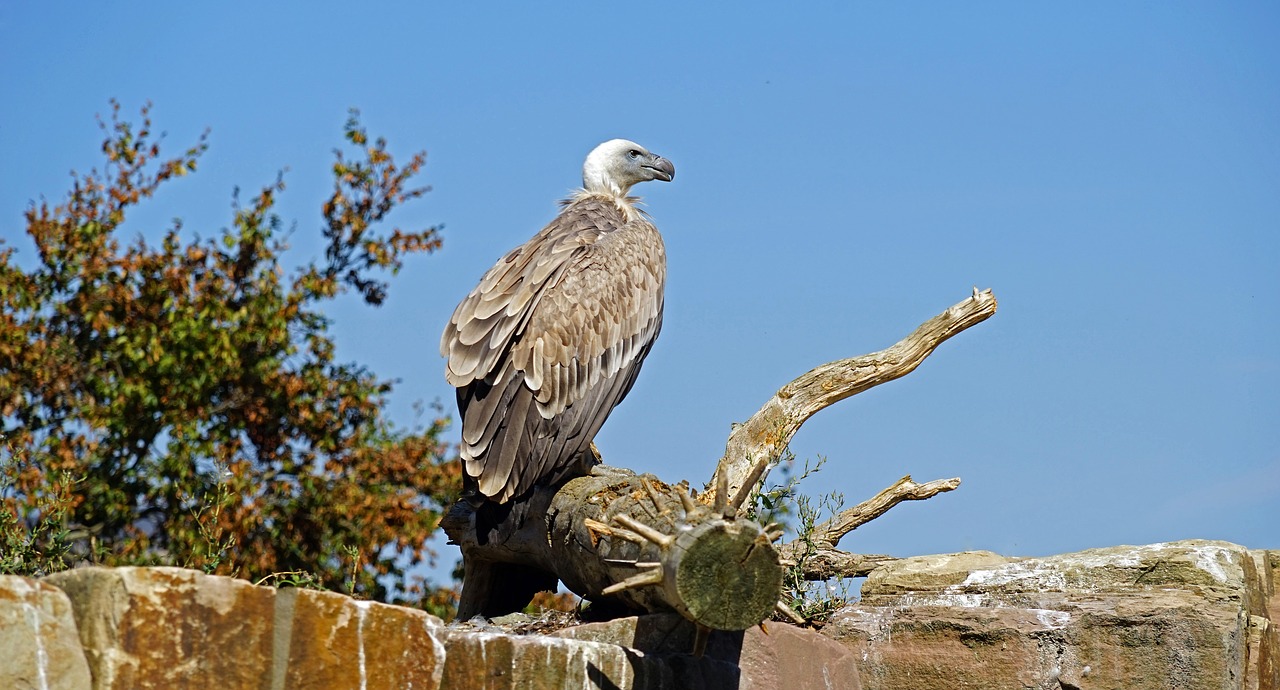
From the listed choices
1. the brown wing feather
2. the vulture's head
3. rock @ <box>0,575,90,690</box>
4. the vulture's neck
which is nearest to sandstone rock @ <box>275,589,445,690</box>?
rock @ <box>0,575,90,690</box>

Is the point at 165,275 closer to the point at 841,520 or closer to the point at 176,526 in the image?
the point at 176,526

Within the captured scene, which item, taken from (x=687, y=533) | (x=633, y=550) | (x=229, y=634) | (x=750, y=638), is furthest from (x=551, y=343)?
(x=229, y=634)

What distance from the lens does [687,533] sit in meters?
4.62

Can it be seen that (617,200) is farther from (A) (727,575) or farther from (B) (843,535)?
(A) (727,575)

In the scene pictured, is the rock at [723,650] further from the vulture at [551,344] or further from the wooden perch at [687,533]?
the vulture at [551,344]

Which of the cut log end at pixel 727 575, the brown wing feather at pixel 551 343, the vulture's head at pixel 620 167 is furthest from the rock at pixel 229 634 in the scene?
the vulture's head at pixel 620 167

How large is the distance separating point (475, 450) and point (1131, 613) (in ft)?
9.68

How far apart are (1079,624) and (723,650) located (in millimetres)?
1676

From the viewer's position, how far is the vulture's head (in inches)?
348

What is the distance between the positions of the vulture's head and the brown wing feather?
960 mm

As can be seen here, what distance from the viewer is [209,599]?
4.00 meters

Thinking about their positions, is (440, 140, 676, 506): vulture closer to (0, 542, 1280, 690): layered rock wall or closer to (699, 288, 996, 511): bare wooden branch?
(699, 288, 996, 511): bare wooden branch

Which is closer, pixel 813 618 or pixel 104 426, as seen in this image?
pixel 813 618

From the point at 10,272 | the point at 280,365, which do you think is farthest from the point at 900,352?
the point at 10,272
